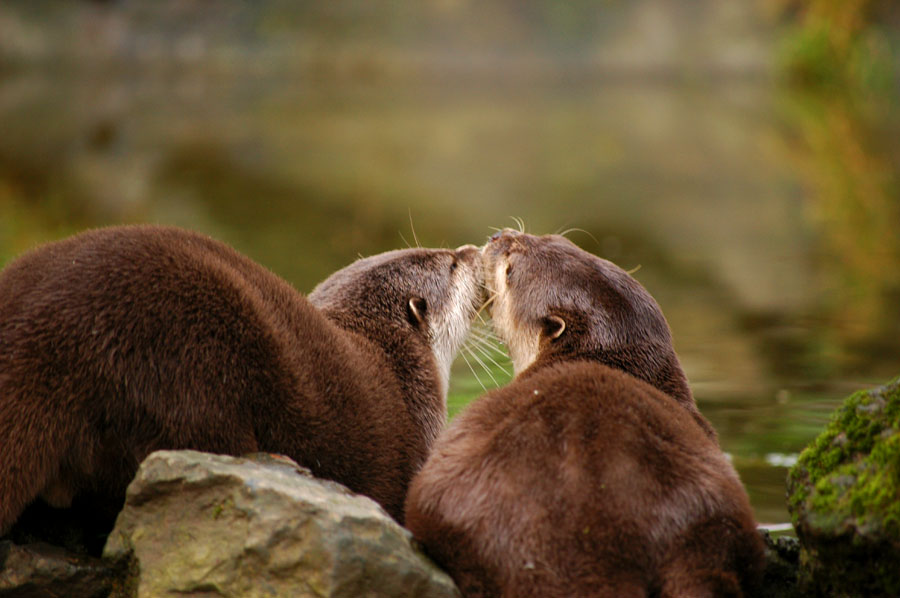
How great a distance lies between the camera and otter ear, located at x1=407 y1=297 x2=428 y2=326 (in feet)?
13.2

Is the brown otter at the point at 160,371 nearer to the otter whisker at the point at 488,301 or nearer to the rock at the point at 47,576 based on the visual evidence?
the rock at the point at 47,576

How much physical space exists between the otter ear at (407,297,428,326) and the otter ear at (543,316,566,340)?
19.6 inches

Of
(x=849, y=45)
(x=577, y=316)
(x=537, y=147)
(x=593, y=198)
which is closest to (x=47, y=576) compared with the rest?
(x=577, y=316)

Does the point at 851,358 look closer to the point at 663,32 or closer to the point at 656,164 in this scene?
the point at 656,164

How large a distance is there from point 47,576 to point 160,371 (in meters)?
0.59

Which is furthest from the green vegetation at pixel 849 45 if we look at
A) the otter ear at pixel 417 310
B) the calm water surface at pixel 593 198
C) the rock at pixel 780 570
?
the rock at pixel 780 570

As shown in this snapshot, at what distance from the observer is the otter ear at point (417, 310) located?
4020 millimetres

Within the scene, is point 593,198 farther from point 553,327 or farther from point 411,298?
point 553,327

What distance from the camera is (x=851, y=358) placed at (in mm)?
7098

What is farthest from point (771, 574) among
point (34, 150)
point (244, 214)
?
point (34, 150)

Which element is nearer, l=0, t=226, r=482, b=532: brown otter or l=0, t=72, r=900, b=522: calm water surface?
l=0, t=226, r=482, b=532: brown otter

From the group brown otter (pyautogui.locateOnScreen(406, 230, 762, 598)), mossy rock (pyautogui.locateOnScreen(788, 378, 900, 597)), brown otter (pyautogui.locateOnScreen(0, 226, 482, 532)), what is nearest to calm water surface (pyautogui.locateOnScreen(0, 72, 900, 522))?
mossy rock (pyautogui.locateOnScreen(788, 378, 900, 597))

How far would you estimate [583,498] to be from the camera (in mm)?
2629

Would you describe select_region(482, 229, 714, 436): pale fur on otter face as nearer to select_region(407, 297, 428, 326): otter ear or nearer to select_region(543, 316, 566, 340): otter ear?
select_region(543, 316, 566, 340): otter ear
